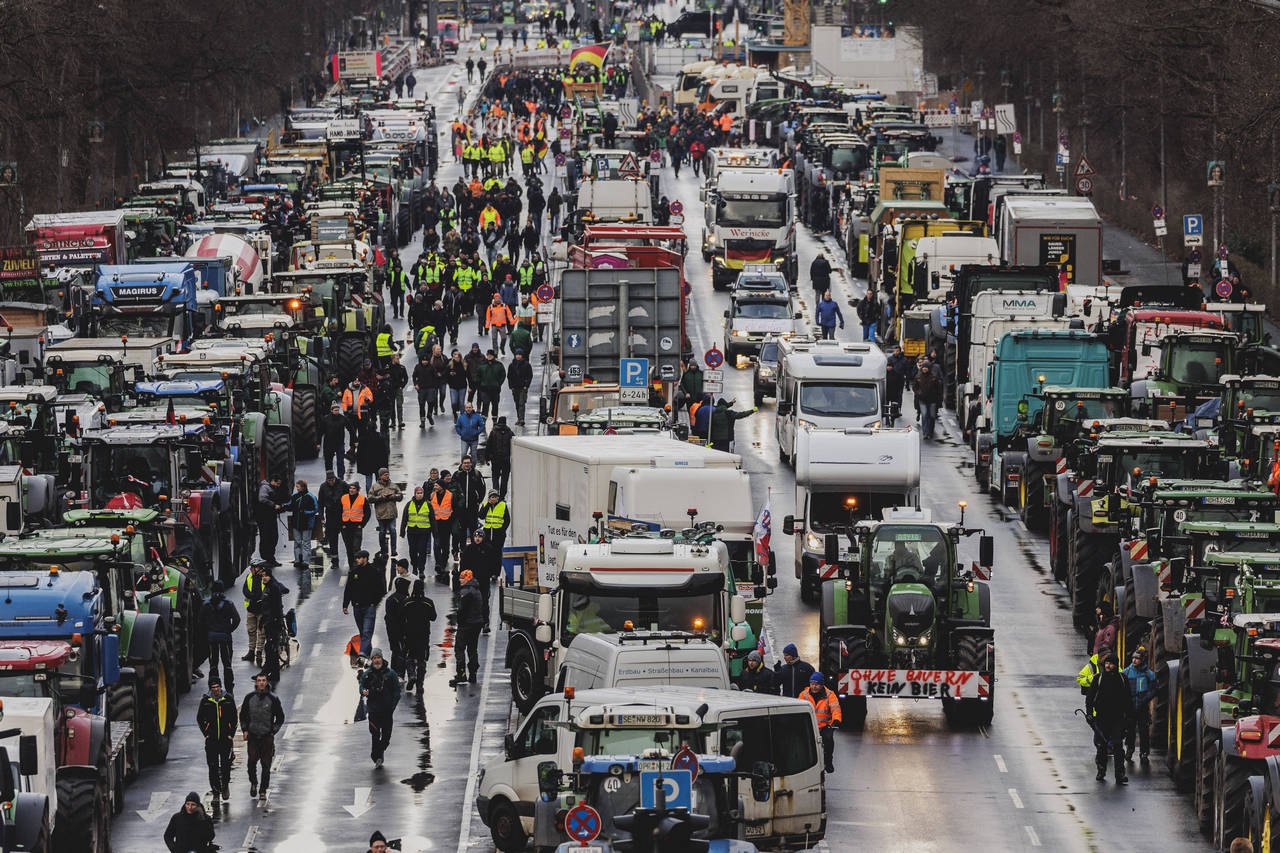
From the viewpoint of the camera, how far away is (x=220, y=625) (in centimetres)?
3206

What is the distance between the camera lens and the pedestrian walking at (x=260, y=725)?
2811cm

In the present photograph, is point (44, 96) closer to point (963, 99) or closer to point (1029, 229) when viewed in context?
point (1029, 229)

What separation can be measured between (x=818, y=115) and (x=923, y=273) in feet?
154

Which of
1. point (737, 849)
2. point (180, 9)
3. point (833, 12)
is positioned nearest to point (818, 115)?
point (180, 9)

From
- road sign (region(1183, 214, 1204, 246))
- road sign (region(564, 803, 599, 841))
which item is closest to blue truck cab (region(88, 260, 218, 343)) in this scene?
road sign (region(1183, 214, 1204, 246))

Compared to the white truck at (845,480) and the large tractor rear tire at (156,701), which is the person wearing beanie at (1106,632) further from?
the large tractor rear tire at (156,701)

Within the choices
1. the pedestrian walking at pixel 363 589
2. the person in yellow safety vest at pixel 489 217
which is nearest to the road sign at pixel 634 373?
the pedestrian walking at pixel 363 589

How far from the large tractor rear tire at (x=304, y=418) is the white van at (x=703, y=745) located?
23529 mm

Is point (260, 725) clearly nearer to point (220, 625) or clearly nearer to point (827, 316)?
point (220, 625)

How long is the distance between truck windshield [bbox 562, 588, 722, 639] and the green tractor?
2342 millimetres

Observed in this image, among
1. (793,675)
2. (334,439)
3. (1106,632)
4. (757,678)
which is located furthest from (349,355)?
(757,678)

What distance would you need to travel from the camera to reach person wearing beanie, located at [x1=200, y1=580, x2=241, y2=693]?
31984mm

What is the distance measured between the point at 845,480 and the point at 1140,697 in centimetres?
906

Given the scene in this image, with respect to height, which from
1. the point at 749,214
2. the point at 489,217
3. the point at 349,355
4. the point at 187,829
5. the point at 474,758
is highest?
the point at 749,214
